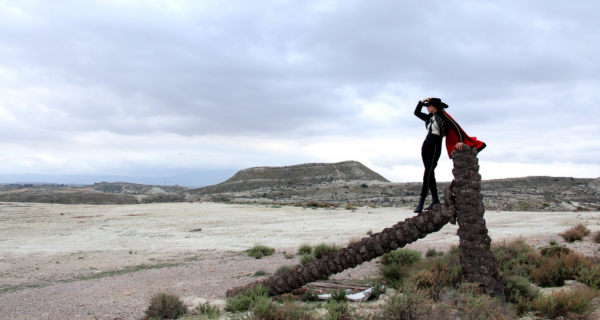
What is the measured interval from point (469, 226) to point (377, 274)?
406cm

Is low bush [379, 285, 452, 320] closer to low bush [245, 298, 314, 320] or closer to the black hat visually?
low bush [245, 298, 314, 320]

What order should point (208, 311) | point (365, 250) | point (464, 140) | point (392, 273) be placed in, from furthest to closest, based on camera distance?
point (392, 273)
point (365, 250)
point (208, 311)
point (464, 140)

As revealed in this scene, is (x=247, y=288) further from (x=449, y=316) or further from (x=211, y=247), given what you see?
(x=211, y=247)

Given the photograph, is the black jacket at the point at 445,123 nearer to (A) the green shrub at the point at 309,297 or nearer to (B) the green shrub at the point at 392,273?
(B) the green shrub at the point at 392,273

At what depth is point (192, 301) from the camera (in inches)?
307

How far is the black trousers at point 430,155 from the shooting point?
20.8ft

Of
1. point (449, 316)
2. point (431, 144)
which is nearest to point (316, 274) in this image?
point (449, 316)

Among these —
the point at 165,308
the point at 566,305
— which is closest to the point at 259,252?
the point at 165,308

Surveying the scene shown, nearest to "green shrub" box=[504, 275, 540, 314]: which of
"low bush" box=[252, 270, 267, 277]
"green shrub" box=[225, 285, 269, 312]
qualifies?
"green shrub" box=[225, 285, 269, 312]

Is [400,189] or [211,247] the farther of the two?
[400,189]

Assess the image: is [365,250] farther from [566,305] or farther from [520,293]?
[566,305]

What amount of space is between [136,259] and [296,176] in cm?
7654

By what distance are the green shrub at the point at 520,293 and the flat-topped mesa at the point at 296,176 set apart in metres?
72.3

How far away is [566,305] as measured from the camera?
5453 millimetres
